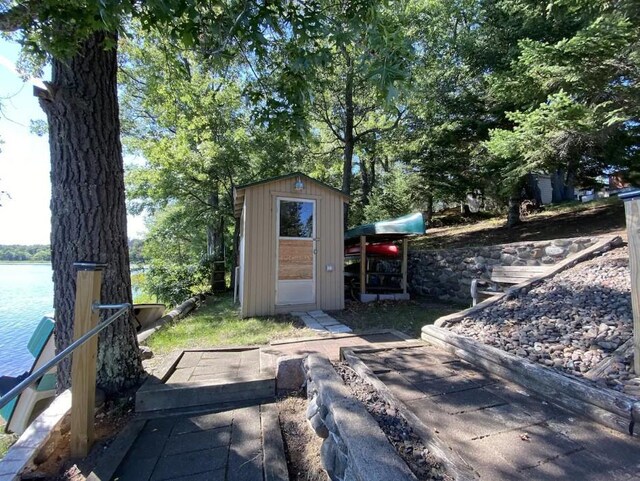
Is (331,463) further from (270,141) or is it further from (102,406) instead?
(270,141)

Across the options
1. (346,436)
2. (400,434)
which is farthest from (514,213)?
(346,436)

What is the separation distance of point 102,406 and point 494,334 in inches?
146

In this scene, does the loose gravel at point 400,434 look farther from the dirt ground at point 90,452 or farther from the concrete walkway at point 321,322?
the concrete walkway at point 321,322

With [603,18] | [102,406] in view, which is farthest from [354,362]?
[603,18]

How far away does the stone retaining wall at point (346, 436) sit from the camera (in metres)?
1.40

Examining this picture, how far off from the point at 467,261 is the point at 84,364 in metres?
6.63

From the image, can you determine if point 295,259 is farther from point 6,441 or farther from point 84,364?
point 6,441

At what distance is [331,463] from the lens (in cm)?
184

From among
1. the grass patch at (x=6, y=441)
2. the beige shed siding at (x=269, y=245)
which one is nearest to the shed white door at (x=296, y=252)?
the beige shed siding at (x=269, y=245)

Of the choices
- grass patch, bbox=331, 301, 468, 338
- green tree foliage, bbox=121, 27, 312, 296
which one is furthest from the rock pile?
green tree foliage, bbox=121, 27, 312, 296

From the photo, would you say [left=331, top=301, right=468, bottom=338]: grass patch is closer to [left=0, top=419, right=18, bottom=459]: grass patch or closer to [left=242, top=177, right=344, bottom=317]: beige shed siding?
[left=242, top=177, right=344, bottom=317]: beige shed siding

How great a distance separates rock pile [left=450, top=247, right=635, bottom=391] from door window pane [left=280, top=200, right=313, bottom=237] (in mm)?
3457

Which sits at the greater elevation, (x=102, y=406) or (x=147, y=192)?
(x=147, y=192)

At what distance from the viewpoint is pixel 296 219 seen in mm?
6234
